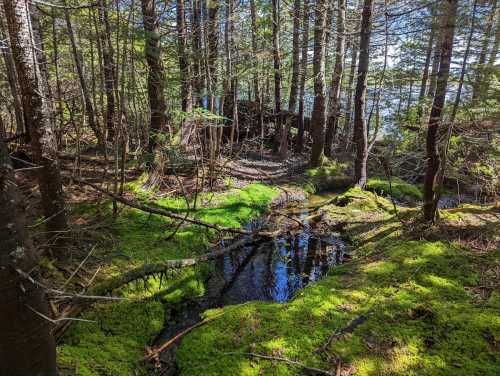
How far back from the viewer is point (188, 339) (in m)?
3.92

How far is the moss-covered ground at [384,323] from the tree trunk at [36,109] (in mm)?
2528

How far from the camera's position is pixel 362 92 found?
887cm

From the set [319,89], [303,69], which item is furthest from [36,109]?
Answer: [303,69]

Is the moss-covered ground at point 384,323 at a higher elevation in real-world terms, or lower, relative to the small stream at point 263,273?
higher

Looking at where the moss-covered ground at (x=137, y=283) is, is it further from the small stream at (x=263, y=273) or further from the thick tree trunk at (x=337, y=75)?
the thick tree trunk at (x=337, y=75)

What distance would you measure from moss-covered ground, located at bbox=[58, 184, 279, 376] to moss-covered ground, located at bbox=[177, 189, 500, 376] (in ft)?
2.57

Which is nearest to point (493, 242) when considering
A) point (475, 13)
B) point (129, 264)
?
point (475, 13)

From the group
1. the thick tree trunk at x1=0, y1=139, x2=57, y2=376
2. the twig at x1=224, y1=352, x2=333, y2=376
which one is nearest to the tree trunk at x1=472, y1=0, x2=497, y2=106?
the twig at x1=224, y1=352, x2=333, y2=376

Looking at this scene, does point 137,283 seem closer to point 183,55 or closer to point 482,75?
point 482,75

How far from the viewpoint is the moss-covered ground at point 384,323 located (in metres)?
3.01

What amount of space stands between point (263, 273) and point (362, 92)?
629cm

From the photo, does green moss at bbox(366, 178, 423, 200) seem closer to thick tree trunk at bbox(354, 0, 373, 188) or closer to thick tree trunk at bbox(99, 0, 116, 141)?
thick tree trunk at bbox(354, 0, 373, 188)

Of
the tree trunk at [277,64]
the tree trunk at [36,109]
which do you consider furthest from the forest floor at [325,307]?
the tree trunk at [277,64]

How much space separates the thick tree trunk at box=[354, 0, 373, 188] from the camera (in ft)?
26.4
